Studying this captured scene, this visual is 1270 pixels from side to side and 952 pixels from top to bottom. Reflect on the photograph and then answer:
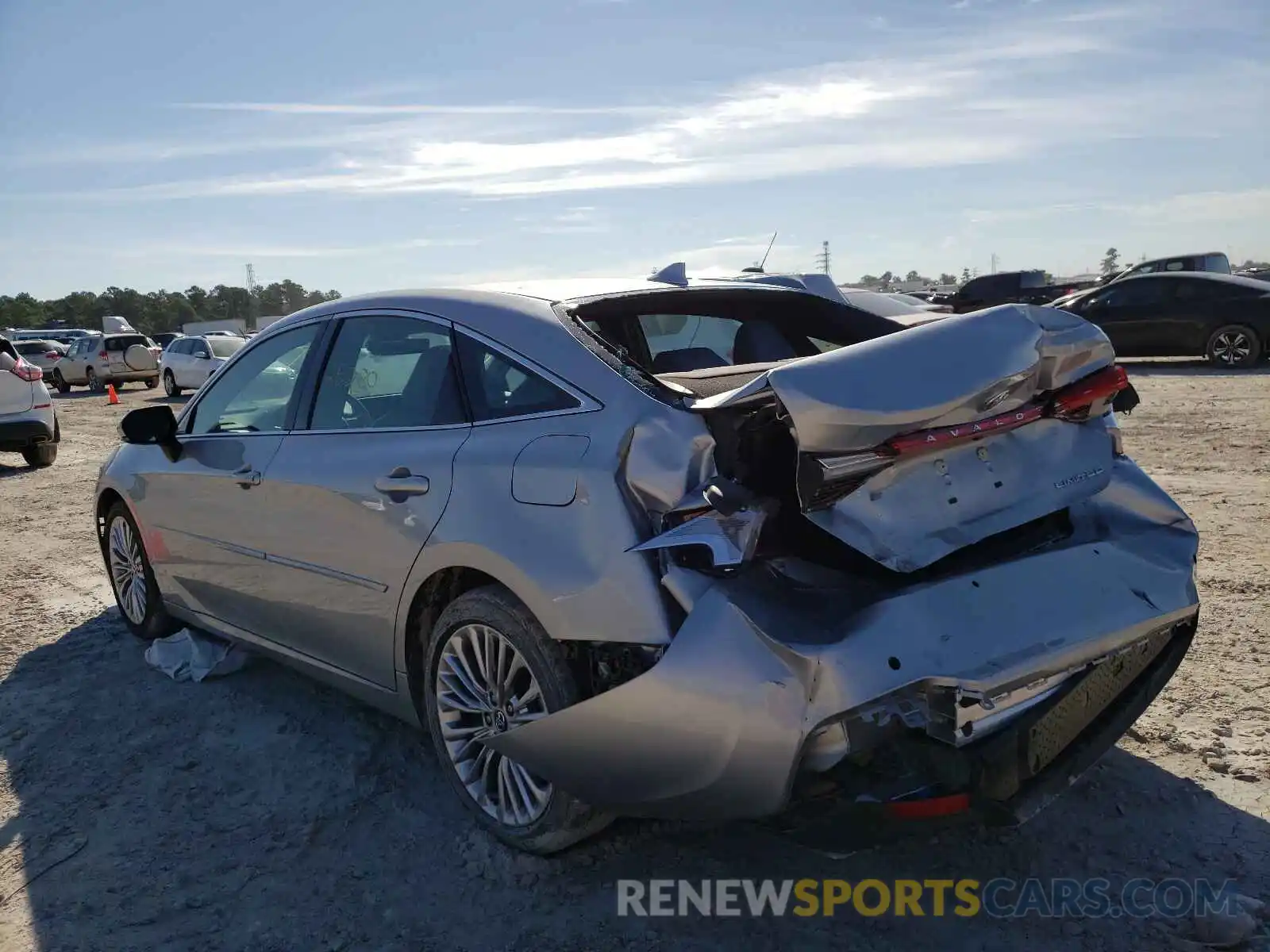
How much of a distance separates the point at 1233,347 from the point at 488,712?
15.9 meters

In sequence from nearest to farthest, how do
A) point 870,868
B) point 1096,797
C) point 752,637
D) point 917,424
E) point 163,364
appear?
point 752,637 → point 917,424 → point 870,868 → point 1096,797 → point 163,364

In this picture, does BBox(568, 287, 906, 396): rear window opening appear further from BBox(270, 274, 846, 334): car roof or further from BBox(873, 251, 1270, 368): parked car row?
BBox(873, 251, 1270, 368): parked car row

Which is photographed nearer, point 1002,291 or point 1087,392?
point 1087,392

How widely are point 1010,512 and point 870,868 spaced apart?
1.10 meters

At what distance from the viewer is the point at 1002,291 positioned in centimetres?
2627

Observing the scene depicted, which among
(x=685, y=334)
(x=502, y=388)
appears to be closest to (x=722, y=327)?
(x=685, y=334)

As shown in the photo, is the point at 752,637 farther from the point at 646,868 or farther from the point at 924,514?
the point at 646,868

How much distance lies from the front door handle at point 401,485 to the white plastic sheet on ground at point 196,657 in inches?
72.8

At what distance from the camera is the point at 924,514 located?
261cm

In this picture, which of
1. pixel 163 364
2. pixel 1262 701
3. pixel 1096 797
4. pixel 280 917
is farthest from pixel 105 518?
pixel 163 364

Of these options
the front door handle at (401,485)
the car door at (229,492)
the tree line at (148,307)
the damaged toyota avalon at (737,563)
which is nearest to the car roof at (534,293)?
the damaged toyota avalon at (737,563)

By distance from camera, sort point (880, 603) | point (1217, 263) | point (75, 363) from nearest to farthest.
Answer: point (880, 603), point (1217, 263), point (75, 363)

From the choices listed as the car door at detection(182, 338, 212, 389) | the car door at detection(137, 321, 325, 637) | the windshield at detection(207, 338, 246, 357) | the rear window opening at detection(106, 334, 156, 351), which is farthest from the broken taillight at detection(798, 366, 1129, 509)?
the rear window opening at detection(106, 334, 156, 351)

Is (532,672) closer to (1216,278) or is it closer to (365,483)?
(365,483)
